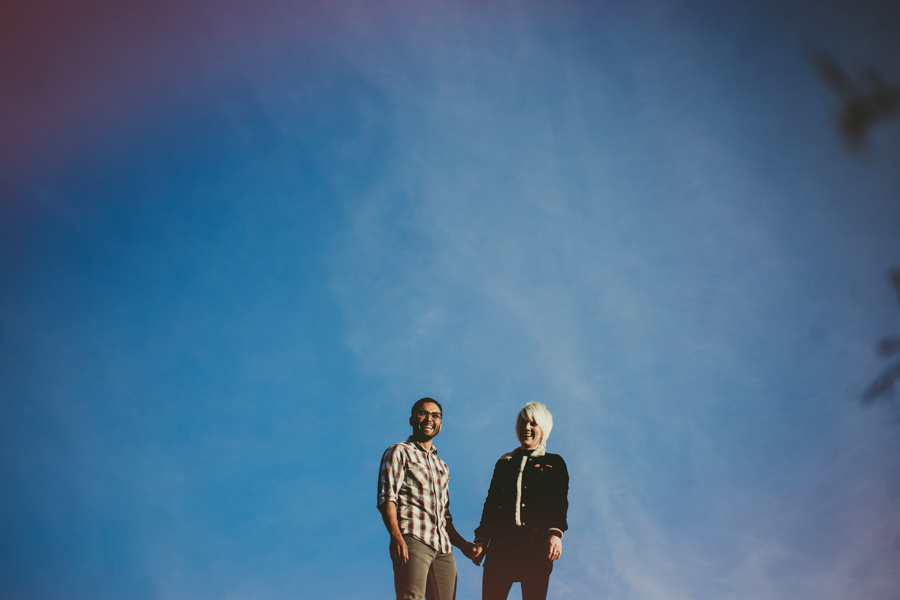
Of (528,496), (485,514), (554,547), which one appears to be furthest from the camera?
(485,514)

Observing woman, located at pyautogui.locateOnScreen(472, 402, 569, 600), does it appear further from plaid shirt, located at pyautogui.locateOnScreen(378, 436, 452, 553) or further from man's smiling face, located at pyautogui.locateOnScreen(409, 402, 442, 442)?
man's smiling face, located at pyautogui.locateOnScreen(409, 402, 442, 442)

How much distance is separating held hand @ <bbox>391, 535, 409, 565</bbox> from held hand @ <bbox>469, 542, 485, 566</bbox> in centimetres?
81

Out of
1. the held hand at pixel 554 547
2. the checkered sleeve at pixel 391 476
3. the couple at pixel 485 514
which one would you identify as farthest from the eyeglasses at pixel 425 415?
the held hand at pixel 554 547

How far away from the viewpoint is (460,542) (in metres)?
6.76

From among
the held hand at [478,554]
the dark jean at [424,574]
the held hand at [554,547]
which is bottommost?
the dark jean at [424,574]

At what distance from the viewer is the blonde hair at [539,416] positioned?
6.95 meters

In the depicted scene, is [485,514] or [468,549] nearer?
[468,549]

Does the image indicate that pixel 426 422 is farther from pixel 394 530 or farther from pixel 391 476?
pixel 394 530

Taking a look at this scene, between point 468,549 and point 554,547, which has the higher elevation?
point 468,549

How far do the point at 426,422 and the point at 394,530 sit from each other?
112 cm

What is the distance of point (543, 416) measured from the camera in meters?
7.01

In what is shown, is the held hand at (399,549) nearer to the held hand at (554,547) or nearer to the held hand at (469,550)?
the held hand at (469,550)

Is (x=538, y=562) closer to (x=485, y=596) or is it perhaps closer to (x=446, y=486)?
(x=485, y=596)

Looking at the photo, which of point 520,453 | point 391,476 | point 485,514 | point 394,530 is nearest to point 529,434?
point 520,453
